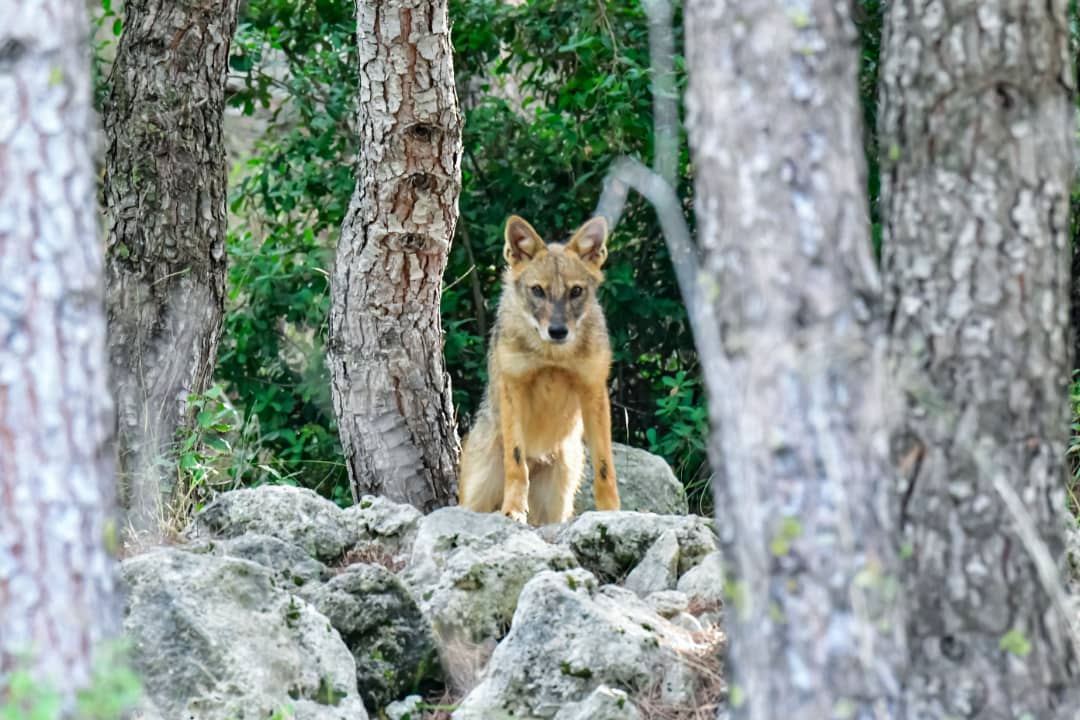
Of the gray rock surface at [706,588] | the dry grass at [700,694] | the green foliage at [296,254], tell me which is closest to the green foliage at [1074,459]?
the gray rock surface at [706,588]

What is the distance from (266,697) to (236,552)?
131 centimetres

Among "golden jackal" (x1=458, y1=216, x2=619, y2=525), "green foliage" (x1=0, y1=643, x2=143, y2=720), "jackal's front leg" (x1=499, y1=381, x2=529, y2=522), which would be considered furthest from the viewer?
"golden jackal" (x1=458, y1=216, x2=619, y2=525)

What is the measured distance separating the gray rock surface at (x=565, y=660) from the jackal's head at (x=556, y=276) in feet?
12.5

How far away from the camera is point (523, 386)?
9055mm

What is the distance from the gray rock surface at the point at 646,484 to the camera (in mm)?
9609

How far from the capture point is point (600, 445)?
349 inches

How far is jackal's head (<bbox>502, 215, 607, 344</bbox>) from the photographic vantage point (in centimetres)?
893

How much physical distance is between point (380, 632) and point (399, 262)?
3.38 m

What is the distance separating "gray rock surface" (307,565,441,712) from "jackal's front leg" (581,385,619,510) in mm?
3501

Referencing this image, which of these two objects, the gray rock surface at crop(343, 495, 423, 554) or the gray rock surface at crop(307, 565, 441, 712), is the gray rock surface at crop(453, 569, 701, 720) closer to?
the gray rock surface at crop(307, 565, 441, 712)

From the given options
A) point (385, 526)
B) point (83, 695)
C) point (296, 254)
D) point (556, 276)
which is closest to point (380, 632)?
point (385, 526)

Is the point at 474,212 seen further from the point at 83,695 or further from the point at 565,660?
the point at 83,695

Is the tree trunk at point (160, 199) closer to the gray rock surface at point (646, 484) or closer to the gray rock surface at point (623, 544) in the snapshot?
the gray rock surface at point (623, 544)

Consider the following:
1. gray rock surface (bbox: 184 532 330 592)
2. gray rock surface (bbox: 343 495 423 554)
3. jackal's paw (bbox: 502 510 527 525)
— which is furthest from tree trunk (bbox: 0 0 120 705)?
jackal's paw (bbox: 502 510 527 525)
